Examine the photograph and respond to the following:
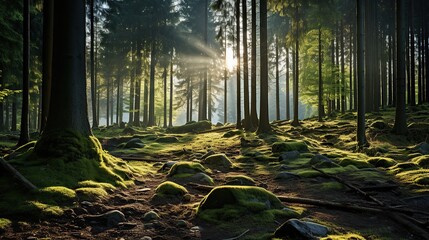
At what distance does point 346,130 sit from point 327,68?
1427cm

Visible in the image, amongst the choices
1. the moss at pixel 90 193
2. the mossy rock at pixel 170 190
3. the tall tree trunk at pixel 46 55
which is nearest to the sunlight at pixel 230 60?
the tall tree trunk at pixel 46 55

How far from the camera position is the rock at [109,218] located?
16.4 ft

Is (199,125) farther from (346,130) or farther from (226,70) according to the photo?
(346,130)

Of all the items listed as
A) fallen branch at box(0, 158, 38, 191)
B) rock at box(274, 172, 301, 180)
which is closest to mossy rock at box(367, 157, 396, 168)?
rock at box(274, 172, 301, 180)

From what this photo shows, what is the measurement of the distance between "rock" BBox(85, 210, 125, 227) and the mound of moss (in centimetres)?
122

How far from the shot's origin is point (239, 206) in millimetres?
5516

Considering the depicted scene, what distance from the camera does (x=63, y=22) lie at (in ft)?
24.4

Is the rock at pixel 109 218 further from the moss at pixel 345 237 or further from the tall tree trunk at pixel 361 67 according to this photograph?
the tall tree trunk at pixel 361 67

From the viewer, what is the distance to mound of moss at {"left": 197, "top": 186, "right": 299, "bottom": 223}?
17.3 ft

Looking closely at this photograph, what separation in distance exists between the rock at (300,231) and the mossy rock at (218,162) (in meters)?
6.12

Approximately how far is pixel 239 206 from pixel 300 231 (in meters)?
1.44

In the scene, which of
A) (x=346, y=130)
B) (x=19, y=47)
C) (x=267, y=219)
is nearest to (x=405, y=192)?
(x=267, y=219)

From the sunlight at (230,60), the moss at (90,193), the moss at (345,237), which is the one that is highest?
the sunlight at (230,60)

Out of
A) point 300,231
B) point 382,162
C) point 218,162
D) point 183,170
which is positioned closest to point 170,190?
point 183,170
